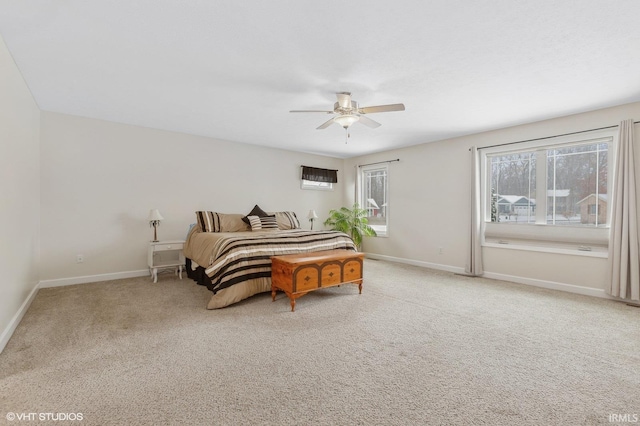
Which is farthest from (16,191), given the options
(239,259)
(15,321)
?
(239,259)

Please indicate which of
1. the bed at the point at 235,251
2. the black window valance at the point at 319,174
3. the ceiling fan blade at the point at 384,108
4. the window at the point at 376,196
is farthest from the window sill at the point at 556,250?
the black window valance at the point at 319,174

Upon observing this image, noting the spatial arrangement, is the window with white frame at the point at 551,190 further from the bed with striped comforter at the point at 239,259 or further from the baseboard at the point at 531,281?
the bed with striped comforter at the point at 239,259

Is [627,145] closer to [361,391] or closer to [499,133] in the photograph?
[499,133]

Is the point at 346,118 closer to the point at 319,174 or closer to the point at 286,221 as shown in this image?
the point at 286,221

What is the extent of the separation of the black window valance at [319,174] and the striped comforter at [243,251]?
2.47 metres

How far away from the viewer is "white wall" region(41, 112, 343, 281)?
13.4 ft

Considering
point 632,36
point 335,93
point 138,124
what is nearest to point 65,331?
point 138,124

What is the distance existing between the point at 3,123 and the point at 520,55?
428 cm

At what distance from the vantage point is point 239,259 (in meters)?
3.45

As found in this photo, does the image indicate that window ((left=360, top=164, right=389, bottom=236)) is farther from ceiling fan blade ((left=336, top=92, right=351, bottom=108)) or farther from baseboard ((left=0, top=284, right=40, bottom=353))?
baseboard ((left=0, top=284, right=40, bottom=353))

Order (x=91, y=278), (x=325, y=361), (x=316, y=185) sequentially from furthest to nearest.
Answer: (x=316, y=185), (x=91, y=278), (x=325, y=361)

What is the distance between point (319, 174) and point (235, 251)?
3.76 m

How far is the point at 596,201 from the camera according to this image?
3.93m

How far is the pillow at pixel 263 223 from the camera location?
5082 mm
